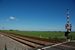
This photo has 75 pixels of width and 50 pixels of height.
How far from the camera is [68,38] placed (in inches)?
1297

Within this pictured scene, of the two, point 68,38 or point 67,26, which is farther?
point 68,38

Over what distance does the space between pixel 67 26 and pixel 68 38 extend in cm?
776

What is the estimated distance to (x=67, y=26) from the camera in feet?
84.2
